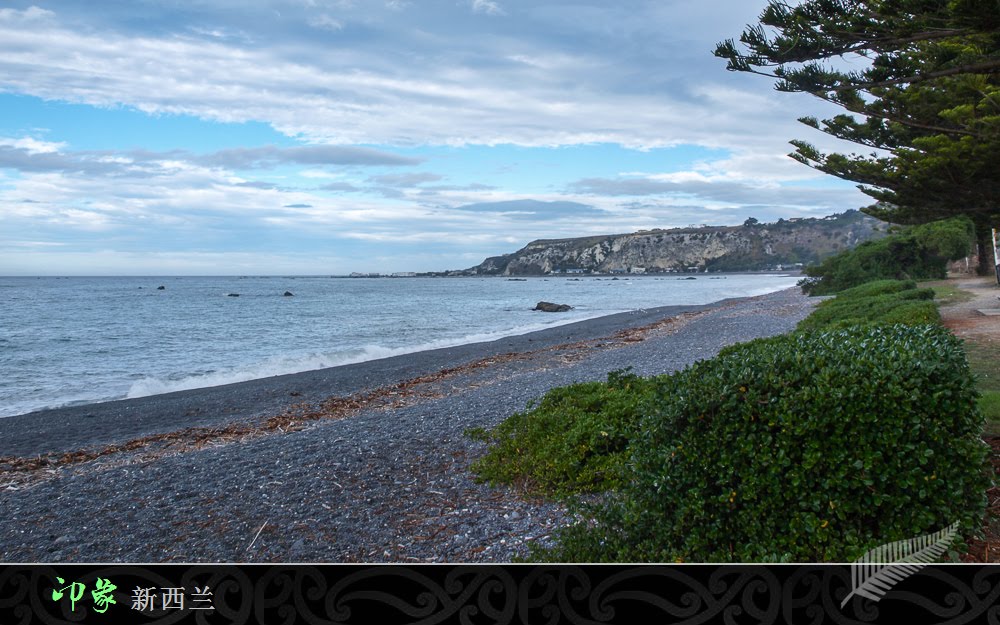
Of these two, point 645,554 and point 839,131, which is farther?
point 839,131

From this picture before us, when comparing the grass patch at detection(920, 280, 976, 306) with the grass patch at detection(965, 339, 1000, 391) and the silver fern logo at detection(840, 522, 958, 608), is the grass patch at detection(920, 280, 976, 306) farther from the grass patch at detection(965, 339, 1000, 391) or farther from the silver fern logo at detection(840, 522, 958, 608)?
the silver fern logo at detection(840, 522, 958, 608)

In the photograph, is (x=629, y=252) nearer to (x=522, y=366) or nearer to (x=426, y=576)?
(x=522, y=366)

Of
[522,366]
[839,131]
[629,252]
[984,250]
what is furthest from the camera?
[629,252]

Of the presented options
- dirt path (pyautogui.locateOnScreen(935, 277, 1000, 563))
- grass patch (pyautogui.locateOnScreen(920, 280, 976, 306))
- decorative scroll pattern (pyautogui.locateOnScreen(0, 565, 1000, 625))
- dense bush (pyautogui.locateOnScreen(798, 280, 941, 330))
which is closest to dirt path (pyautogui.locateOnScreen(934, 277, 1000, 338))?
dirt path (pyautogui.locateOnScreen(935, 277, 1000, 563))

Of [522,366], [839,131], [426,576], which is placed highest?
[839,131]

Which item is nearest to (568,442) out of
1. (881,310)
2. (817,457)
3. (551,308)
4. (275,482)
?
(275,482)

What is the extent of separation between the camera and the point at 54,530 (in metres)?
5.41

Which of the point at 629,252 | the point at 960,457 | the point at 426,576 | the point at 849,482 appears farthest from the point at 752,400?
the point at 629,252

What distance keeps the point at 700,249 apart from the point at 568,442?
161325 mm

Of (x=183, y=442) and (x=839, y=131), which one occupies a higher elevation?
(x=839, y=131)

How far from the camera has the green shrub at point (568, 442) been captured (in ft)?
17.1

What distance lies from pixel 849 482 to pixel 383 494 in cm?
368

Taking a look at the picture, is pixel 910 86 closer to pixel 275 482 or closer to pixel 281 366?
pixel 275 482

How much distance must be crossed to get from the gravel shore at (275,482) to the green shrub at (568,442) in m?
0.27
